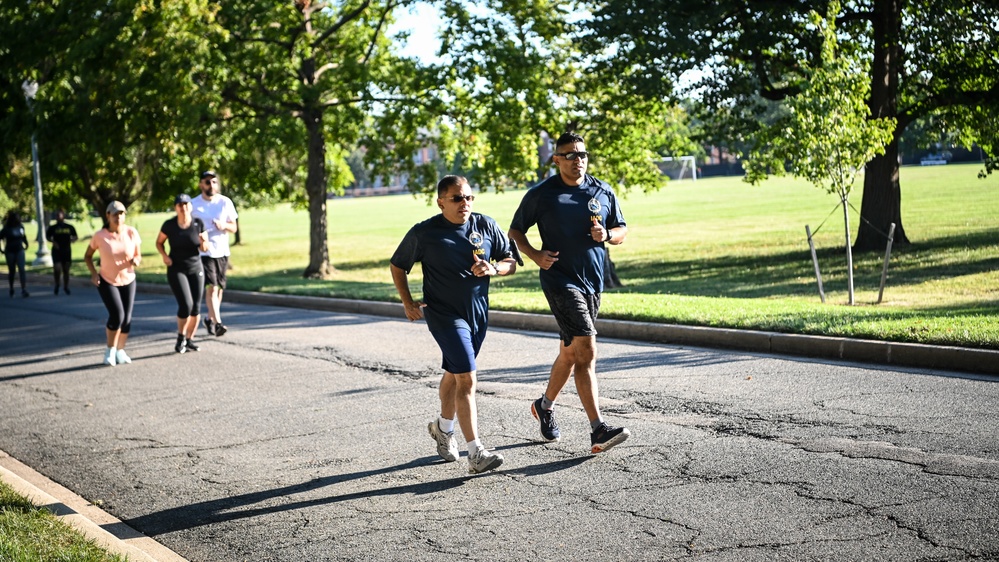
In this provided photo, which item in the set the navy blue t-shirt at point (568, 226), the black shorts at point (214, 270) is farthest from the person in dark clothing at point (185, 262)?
the navy blue t-shirt at point (568, 226)

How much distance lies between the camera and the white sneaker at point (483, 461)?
20.0 ft

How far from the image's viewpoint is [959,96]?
22625 millimetres

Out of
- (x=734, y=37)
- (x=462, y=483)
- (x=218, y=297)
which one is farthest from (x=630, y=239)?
(x=462, y=483)

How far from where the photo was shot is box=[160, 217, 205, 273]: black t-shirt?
12258 mm

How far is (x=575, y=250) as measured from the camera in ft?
21.2

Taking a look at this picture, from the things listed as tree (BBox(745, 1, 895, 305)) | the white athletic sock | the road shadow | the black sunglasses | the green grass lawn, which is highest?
tree (BBox(745, 1, 895, 305))

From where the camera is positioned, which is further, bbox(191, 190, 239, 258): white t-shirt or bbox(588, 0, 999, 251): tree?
Result: bbox(588, 0, 999, 251): tree

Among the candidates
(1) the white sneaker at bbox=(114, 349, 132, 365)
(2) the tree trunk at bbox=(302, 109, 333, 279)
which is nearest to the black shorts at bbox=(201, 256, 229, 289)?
(1) the white sneaker at bbox=(114, 349, 132, 365)

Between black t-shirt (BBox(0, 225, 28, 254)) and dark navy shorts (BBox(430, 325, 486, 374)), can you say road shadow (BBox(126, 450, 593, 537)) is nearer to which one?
dark navy shorts (BBox(430, 325, 486, 374))

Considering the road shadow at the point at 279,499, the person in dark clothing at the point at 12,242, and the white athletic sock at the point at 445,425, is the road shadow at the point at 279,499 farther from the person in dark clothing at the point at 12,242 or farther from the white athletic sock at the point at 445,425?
the person in dark clothing at the point at 12,242

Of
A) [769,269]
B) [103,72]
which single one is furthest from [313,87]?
[769,269]

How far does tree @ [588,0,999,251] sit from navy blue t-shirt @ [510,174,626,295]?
50.1 ft

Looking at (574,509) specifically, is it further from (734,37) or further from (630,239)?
(630,239)

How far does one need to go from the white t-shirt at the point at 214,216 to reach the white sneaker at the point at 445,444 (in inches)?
278
